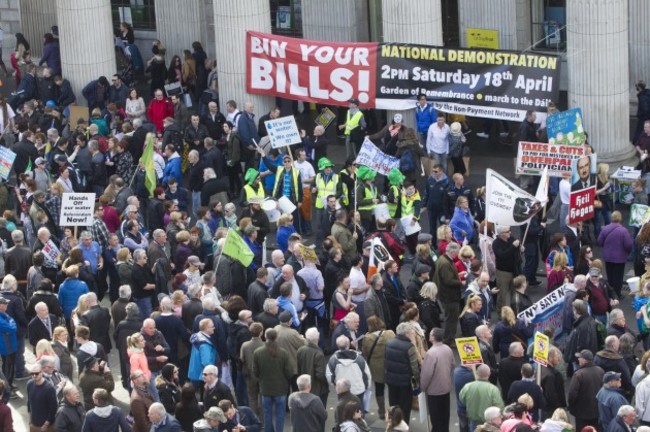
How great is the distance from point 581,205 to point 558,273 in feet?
6.45

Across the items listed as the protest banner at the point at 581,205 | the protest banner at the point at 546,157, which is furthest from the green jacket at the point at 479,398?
the protest banner at the point at 546,157

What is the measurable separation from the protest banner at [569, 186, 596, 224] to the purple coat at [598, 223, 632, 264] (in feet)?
1.62

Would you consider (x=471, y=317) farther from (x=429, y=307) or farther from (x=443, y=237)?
(x=443, y=237)

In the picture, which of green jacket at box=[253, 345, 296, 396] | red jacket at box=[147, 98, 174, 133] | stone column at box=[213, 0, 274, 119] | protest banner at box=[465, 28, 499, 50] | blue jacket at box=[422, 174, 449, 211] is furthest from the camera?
protest banner at box=[465, 28, 499, 50]

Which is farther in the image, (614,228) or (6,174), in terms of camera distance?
(6,174)

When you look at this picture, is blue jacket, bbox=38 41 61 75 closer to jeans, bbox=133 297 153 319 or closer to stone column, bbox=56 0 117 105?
stone column, bbox=56 0 117 105

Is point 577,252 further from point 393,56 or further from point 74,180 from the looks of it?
point 74,180

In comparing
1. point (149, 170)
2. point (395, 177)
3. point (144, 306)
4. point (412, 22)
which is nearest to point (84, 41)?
point (149, 170)

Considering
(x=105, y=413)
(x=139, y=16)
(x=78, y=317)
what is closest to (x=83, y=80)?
(x=139, y=16)

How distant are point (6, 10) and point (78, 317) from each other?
772 inches

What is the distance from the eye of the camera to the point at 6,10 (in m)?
45.7

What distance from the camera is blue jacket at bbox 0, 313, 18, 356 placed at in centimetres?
2741

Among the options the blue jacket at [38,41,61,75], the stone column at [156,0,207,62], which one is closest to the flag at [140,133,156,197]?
the blue jacket at [38,41,61,75]

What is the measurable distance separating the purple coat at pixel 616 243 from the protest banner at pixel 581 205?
0.49 metres
